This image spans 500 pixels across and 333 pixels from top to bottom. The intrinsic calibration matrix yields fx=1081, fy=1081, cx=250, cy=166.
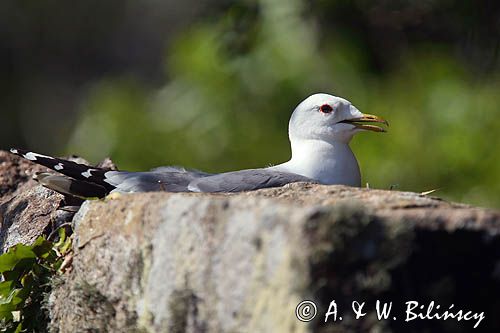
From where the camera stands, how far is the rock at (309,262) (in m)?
2.85

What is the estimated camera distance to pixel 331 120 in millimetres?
5238

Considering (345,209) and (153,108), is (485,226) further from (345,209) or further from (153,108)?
(153,108)

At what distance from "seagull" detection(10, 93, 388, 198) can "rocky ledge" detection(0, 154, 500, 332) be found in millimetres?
1021

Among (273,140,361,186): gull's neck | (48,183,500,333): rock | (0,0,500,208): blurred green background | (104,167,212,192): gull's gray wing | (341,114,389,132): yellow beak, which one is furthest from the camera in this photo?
(0,0,500,208): blurred green background

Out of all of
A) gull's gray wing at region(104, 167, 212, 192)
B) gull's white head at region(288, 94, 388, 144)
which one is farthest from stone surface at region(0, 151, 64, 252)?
gull's white head at region(288, 94, 388, 144)

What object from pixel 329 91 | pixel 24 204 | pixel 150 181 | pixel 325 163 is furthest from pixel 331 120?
pixel 329 91

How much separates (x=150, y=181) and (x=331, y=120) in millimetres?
1054

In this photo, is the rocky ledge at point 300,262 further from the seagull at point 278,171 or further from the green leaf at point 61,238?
the seagull at point 278,171

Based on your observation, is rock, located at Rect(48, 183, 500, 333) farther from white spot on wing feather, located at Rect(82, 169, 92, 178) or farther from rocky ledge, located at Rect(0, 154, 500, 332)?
white spot on wing feather, located at Rect(82, 169, 92, 178)

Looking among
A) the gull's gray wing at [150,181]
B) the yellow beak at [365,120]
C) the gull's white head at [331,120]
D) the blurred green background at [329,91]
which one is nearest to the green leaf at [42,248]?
the gull's gray wing at [150,181]

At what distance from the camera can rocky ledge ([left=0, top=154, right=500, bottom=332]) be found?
285 centimetres

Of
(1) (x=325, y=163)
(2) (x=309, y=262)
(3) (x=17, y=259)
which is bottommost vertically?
(2) (x=309, y=262)

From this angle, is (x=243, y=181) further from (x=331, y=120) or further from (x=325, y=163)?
(x=331, y=120)

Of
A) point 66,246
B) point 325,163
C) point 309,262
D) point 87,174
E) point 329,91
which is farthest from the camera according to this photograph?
point 329,91
